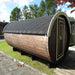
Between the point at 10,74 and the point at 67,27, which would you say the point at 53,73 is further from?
the point at 67,27

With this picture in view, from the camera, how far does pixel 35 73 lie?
13.4ft

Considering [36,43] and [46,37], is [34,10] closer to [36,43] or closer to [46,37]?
[36,43]

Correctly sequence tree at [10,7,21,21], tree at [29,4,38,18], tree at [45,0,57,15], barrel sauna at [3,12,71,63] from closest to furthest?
barrel sauna at [3,12,71,63], tree at [45,0,57,15], tree at [29,4,38,18], tree at [10,7,21,21]

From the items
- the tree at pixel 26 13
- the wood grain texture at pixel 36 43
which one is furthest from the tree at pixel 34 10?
the wood grain texture at pixel 36 43

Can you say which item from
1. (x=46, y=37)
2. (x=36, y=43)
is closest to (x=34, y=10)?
(x=36, y=43)

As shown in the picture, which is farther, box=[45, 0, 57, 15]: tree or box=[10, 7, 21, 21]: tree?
box=[10, 7, 21, 21]: tree

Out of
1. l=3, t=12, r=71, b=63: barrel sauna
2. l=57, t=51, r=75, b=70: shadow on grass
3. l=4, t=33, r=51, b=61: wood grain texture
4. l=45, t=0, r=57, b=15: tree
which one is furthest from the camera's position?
l=45, t=0, r=57, b=15: tree

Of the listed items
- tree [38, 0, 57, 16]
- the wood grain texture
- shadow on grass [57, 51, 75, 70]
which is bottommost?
shadow on grass [57, 51, 75, 70]

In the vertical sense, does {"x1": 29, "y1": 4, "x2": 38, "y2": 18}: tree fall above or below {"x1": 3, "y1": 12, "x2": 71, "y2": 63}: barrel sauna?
above

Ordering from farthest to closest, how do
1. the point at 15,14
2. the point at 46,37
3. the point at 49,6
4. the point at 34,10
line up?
1. the point at 15,14
2. the point at 34,10
3. the point at 49,6
4. the point at 46,37

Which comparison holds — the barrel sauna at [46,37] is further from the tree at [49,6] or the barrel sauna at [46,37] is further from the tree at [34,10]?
the tree at [34,10]

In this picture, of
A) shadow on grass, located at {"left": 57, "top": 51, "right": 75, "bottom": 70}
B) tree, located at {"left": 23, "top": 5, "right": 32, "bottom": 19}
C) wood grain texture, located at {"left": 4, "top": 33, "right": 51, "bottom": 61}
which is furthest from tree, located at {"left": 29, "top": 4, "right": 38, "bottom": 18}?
shadow on grass, located at {"left": 57, "top": 51, "right": 75, "bottom": 70}

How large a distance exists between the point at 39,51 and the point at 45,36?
93 centimetres

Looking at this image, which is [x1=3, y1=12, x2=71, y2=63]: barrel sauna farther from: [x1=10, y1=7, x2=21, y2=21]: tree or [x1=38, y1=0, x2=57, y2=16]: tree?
[x1=10, y1=7, x2=21, y2=21]: tree
